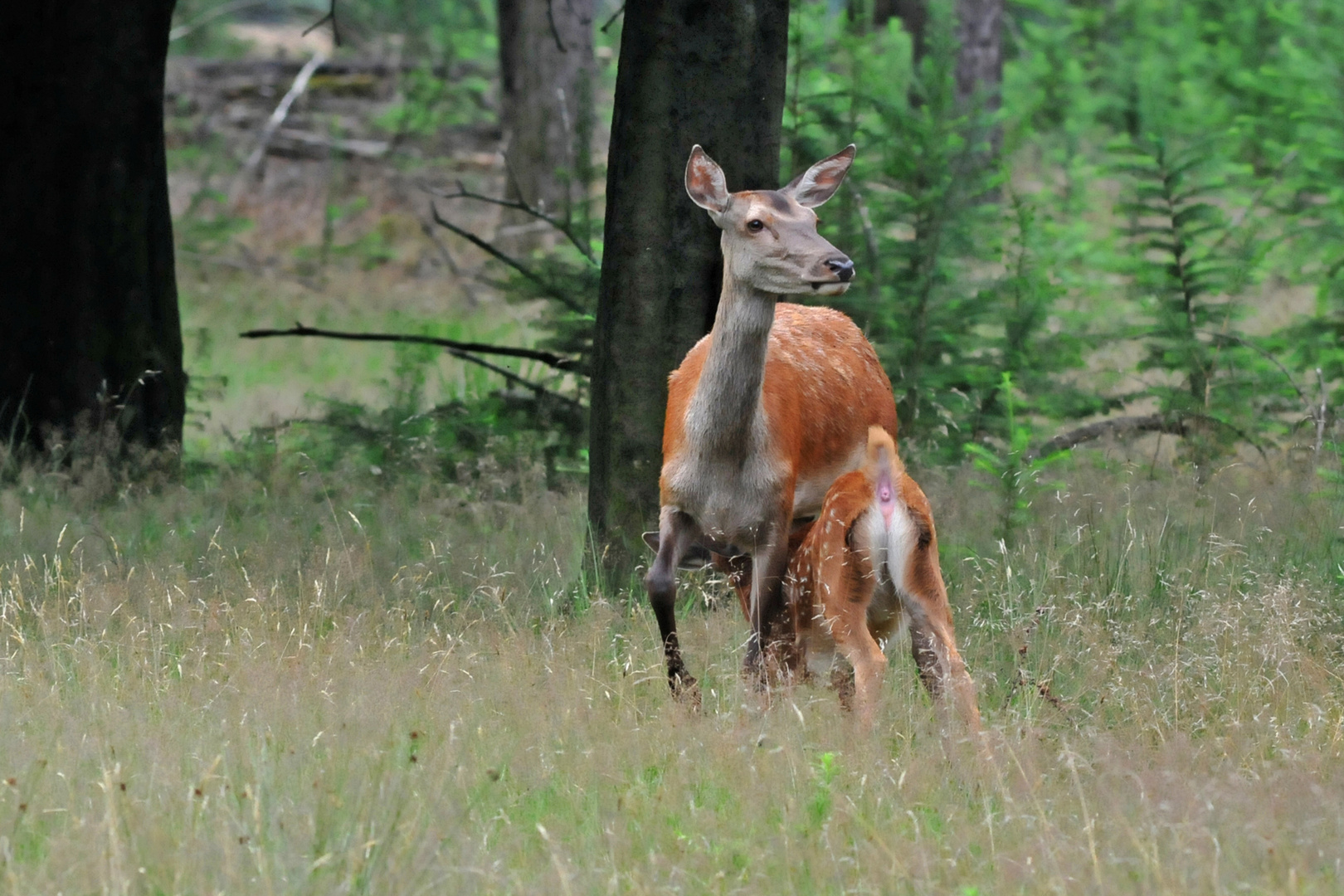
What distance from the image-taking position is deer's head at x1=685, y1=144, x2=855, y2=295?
17.5ft

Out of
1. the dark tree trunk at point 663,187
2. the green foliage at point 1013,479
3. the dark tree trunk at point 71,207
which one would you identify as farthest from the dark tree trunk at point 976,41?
the dark tree trunk at point 663,187

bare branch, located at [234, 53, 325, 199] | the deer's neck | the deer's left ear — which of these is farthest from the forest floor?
bare branch, located at [234, 53, 325, 199]

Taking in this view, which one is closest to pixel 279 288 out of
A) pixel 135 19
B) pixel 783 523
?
pixel 135 19

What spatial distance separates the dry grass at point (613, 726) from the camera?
4.11 metres

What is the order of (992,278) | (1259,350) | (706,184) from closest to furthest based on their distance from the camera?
(706,184) < (1259,350) < (992,278)

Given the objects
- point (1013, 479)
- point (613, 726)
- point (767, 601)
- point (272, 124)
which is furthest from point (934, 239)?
point (272, 124)

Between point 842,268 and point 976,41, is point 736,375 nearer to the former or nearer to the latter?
point 842,268

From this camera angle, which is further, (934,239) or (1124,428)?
(1124,428)

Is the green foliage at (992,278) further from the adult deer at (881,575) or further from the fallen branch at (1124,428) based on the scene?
the adult deer at (881,575)

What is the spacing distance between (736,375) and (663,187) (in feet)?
5.02

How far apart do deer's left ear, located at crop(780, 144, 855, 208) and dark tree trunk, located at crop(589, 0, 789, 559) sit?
0.93 meters

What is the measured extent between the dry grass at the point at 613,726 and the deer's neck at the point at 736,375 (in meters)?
0.82

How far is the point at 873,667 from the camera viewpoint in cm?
533

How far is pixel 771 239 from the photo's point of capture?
18.1 ft
